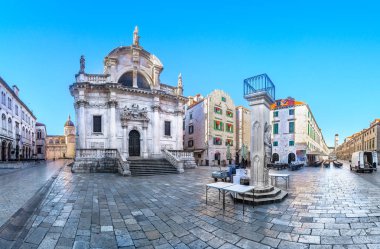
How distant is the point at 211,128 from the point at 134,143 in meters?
14.1

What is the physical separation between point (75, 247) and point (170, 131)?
20.3 m

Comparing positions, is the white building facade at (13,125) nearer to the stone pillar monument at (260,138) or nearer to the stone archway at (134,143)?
the stone archway at (134,143)

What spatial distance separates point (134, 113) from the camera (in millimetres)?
21094

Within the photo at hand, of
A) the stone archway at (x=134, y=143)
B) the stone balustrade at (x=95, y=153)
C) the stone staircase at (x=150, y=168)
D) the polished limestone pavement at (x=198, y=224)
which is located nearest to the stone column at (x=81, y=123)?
the stone balustrade at (x=95, y=153)

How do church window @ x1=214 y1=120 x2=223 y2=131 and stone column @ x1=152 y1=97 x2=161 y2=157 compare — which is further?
church window @ x1=214 y1=120 x2=223 y2=131

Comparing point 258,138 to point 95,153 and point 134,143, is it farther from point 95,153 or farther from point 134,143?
point 134,143

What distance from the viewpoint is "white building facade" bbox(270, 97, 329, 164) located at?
32.2 m

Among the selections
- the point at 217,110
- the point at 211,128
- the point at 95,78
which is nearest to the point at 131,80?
the point at 95,78

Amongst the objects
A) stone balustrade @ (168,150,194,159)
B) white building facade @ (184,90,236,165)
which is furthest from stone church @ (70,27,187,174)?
white building facade @ (184,90,236,165)

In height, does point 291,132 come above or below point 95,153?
above

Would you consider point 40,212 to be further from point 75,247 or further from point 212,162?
point 212,162

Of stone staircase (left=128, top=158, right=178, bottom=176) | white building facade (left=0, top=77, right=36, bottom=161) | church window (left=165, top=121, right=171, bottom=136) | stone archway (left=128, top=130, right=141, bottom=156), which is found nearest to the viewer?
stone staircase (left=128, top=158, right=178, bottom=176)

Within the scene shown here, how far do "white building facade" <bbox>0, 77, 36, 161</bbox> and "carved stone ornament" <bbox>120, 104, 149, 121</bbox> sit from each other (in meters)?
20.9

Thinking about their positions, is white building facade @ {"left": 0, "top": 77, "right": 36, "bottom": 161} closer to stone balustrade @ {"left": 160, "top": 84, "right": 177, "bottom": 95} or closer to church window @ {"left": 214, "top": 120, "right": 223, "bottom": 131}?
stone balustrade @ {"left": 160, "top": 84, "right": 177, "bottom": 95}
